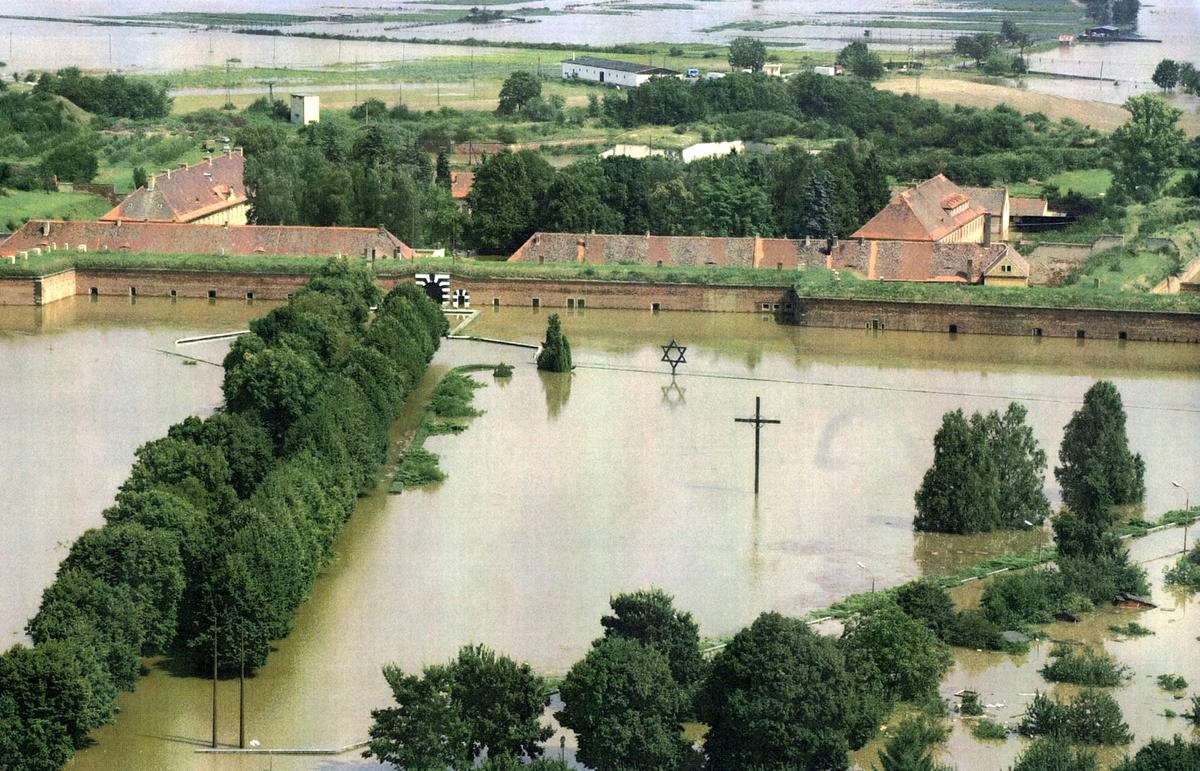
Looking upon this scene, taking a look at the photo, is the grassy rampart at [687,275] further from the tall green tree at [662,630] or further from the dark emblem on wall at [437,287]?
the tall green tree at [662,630]

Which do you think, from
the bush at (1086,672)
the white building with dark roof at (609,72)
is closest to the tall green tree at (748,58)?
the white building with dark roof at (609,72)

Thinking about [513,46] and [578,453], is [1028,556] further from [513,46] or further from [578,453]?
[513,46]

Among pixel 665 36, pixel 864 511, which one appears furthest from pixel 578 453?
pixel 665 36

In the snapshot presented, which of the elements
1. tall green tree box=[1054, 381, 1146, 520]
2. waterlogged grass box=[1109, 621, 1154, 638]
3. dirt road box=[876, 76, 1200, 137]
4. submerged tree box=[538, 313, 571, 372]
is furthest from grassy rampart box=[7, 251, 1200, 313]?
dirt road box=[876, 76, 1200, 137]

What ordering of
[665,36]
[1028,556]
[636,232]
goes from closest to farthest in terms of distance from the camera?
[1028,556]
[636,232]
[665,36]

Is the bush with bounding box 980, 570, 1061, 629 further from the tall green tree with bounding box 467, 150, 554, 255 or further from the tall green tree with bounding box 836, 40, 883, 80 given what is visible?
the tall green tree with bounding box 836, 40, 883, 80

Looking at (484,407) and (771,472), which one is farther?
(484,407)
